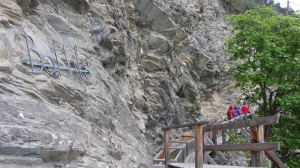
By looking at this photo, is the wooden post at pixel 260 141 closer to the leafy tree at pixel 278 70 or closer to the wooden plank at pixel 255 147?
the wooden plank at pixel 255 147

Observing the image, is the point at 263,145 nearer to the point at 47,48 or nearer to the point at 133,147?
the point at 133,147

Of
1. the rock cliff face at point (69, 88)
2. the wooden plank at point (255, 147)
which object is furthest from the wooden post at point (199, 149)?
the rock cliff face at point (69, 88)

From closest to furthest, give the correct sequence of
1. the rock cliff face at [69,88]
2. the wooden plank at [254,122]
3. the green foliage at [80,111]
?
1. the rock cliff face at [69,88]
2. the green foliage at [80,111]
3. the wooden plank at [254,122]

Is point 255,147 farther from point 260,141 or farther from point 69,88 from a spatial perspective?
point 69,88

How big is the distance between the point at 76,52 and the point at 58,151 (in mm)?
3503

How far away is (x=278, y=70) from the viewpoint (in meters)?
10.3

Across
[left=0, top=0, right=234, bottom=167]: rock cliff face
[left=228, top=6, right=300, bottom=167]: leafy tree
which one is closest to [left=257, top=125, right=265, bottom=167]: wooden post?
[left=0, top=0, right=234, bottom=167]: rock cliff face

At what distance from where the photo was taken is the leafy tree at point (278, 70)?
989 cm

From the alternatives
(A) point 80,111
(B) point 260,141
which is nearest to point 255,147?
(B) point 260,141

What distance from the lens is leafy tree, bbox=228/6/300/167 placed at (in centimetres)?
989

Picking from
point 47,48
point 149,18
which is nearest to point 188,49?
point 149,18

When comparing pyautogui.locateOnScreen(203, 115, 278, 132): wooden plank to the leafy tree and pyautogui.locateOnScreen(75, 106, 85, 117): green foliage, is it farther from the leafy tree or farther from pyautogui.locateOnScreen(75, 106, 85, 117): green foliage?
pyautogui.locateOnScreen(75, 106, 85, 117): green foliage

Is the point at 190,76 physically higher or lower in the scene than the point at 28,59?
higher

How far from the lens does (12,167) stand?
11.7 feet
